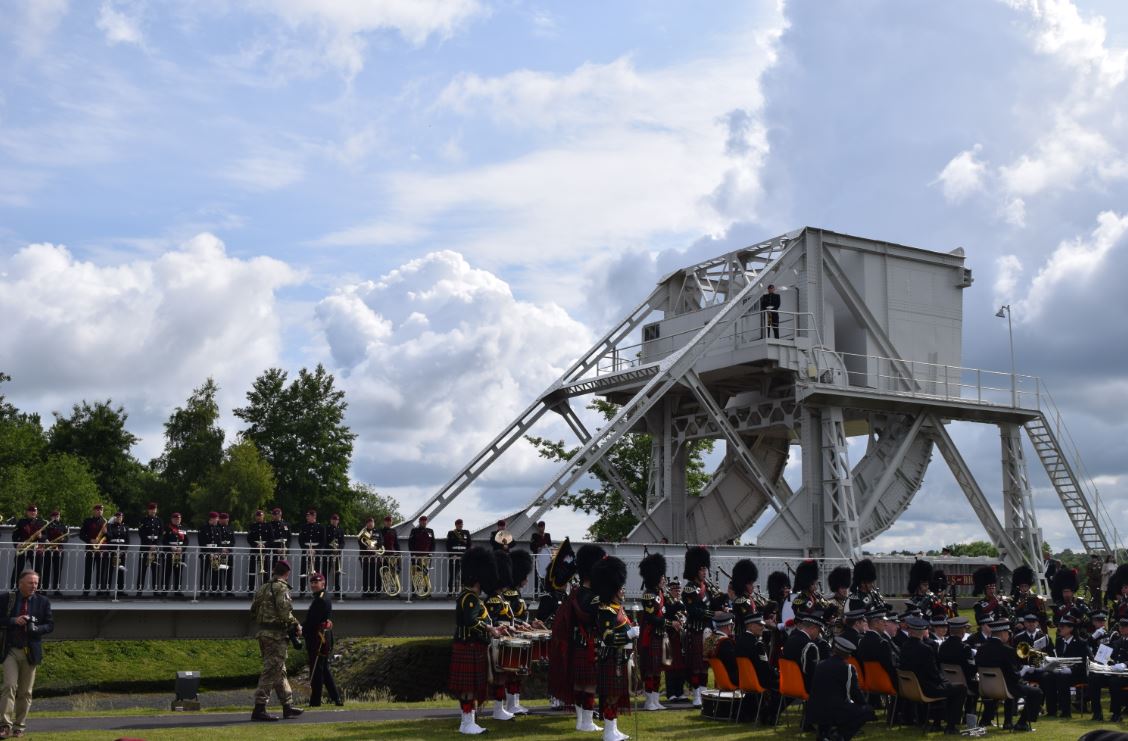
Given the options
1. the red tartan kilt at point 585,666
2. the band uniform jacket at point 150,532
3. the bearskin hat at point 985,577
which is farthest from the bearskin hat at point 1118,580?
the band uniform jacket at point 150,532

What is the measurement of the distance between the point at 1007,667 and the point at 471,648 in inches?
284

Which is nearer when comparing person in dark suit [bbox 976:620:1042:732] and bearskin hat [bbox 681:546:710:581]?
person in dark suit [bbox 976:620:1042:732]

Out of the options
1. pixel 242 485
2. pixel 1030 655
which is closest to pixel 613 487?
pixel 242 485

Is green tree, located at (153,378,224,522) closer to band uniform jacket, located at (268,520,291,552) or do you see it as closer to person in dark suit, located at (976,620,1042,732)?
band uniform jacket, located at (268,520,291,552)

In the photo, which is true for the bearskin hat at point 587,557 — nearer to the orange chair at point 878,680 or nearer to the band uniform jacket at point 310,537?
the orange chair at point 878,680

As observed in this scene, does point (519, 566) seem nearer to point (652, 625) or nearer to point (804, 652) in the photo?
point (652, 625)

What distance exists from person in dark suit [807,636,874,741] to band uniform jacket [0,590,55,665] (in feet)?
A: 31.3

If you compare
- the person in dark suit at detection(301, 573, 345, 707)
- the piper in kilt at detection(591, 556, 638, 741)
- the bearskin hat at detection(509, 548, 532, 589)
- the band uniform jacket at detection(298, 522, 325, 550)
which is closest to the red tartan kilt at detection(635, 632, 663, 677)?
the bearskin hat at detection(509, 548, 532, 589)

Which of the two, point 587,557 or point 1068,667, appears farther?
point 1068,667

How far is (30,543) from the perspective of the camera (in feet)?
69.9

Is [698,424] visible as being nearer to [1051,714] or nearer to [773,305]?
[773,305]

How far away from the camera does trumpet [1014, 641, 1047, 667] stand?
17578mm

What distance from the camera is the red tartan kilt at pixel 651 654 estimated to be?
56.4 feet

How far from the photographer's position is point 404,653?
Result: 3006 centimetres
